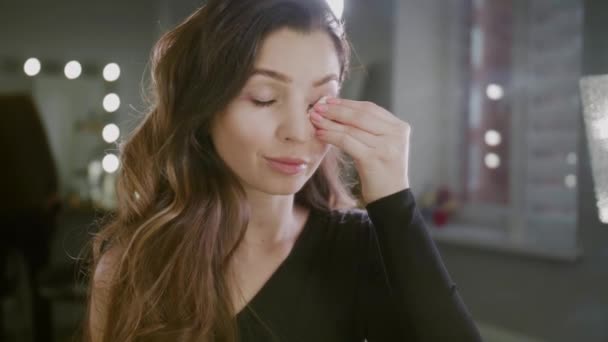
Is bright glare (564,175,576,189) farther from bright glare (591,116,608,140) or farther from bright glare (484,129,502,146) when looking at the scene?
bright glare (591,116,608,140)

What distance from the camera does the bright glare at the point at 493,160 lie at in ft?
5.42

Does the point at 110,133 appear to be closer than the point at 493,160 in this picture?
Yes

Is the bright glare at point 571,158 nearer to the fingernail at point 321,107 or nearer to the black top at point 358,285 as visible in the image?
the black top at point 358,285

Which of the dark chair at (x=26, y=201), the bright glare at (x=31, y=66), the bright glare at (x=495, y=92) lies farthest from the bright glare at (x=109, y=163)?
the bright glare at (x=495, y=92)

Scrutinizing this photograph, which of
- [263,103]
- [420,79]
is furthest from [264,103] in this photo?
[420,79]

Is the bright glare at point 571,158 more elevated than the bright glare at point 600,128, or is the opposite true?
the bright glare at point 600,128

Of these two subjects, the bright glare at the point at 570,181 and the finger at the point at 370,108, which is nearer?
the finger at the point at 370,108

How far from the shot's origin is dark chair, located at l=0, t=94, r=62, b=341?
1196mm

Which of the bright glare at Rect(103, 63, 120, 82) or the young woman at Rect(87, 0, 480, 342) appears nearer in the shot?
the young woman at Rect(87, 0, 480, 342)

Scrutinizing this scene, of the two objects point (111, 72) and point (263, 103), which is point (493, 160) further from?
point (263, 103)

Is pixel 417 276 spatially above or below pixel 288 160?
below

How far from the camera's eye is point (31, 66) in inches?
48.0

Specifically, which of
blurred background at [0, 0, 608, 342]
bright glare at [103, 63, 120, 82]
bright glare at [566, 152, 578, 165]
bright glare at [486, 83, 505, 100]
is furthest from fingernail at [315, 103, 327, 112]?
bright glare at [486, 83, 505, 100]

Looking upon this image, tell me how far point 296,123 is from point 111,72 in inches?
34.0
